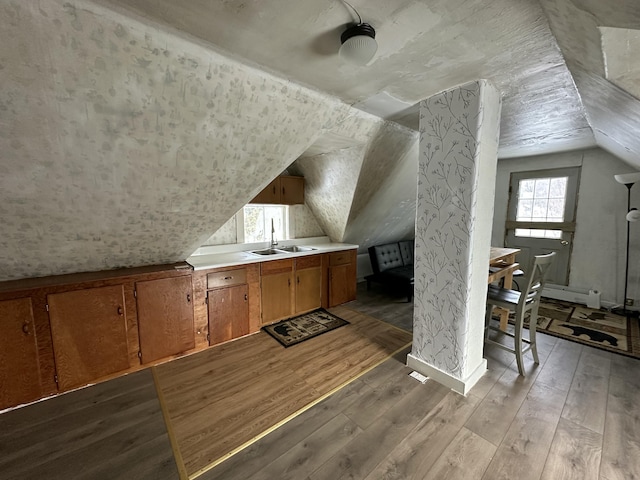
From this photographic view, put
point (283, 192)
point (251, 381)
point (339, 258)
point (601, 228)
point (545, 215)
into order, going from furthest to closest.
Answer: point (545, 215) → point (339, 258) → point (601, 228) → point (283, 192) → point (251, 381)

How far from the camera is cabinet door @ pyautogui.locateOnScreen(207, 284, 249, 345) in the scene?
2615 mm

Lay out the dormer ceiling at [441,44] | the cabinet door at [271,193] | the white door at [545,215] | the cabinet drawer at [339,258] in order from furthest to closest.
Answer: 1. the white door at [545,215]
2. the cabinet drawer at [339,258]
3. the cabinet door at [271,193]
4. the dormer ceiling at [441,44]

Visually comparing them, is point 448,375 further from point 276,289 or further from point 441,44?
point 441,44

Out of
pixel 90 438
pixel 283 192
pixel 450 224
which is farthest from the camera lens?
pixel 283 192

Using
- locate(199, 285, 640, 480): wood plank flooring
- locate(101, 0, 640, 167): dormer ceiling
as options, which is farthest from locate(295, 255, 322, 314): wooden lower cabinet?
locate(101, 0, 640, 167): dormer ceiling

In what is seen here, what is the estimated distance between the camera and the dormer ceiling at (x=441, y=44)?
1148mm

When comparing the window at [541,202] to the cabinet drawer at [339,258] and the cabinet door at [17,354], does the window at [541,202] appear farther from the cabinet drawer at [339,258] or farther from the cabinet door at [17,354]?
the cabinet door at [17,354]

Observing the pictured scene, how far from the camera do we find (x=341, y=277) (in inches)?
149

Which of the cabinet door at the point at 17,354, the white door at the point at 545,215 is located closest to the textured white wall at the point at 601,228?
the white door at the point at 545,215

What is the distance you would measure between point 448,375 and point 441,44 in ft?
7.45

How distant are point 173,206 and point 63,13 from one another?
3.89ft

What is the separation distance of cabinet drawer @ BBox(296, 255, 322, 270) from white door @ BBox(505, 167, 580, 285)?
3.44 meters

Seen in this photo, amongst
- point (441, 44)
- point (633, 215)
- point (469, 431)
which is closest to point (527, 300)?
point (469, 431)

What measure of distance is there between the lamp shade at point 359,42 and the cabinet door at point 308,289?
2443 mm
